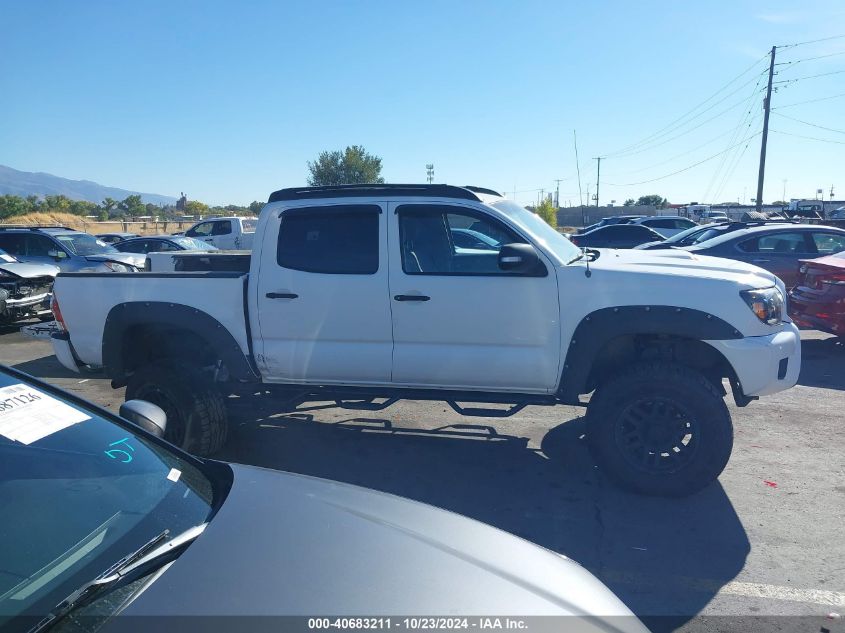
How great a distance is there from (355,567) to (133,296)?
3.97 meters

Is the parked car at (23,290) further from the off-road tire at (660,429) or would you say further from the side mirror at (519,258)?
the off-road tire at (660,429)

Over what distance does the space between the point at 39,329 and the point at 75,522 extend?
4425 mm

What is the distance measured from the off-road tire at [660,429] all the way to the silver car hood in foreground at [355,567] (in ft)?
7.97

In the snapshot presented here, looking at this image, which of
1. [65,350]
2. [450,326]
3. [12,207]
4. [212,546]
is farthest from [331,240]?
[12,207]

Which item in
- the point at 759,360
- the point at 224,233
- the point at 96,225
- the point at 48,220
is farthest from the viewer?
the point at 96,225

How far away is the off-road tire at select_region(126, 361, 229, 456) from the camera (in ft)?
16.6

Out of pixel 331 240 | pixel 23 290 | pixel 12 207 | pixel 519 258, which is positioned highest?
pixel 12 207

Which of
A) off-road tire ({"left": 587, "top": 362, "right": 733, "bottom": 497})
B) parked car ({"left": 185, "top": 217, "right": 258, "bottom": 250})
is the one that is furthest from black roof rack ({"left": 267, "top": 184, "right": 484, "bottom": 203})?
parked car ({"left": 185, "top": 217, "right": 258, "bottom": 250})

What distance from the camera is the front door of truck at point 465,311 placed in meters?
4.64

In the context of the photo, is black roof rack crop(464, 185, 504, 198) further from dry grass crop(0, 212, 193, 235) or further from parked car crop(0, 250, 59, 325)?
dry grass crop(0, 212, 193, 235)

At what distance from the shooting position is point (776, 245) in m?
11.2

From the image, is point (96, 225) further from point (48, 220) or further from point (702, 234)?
point (702, 234)

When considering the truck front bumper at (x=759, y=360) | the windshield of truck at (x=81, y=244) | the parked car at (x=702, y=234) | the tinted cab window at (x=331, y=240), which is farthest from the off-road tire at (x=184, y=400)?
the windshield of truck at (x=81, y=244)

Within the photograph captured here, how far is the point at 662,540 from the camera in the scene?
3979 mm
